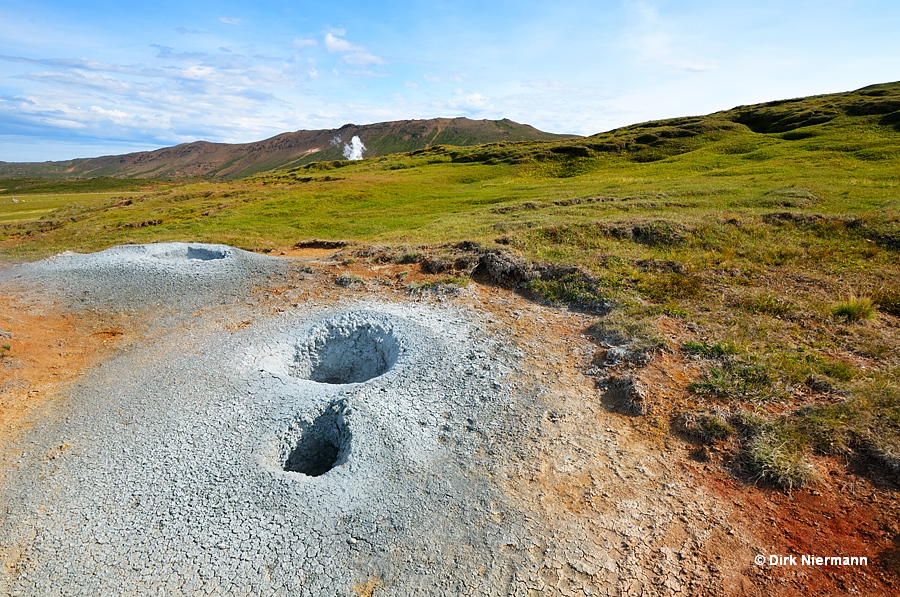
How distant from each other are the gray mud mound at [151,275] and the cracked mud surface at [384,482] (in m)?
3.29

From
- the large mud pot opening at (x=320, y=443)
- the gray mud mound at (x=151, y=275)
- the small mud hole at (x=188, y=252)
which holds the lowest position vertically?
the large mud pot opening at (x=320, y=443)

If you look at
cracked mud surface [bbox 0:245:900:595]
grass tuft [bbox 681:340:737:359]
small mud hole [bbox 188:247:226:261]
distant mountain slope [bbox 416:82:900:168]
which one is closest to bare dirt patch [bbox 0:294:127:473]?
cracked mud surface [bbox 0:245:900:595]

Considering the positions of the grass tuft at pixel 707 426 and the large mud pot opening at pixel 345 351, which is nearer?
the grass tuft at pixel 707 426

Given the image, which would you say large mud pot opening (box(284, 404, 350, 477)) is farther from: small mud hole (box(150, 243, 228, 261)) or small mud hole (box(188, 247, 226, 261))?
small mud hole (box(188, 247, 226, 261))

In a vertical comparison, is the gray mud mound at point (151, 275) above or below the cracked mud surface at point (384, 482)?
above

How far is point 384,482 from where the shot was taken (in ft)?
22.1

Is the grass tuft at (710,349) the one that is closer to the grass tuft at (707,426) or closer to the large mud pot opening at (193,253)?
the grass tuft at (707,426)

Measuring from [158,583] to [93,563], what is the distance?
111cm

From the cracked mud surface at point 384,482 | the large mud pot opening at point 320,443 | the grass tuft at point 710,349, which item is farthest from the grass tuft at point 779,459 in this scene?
the large mud pot opening at point 320,443

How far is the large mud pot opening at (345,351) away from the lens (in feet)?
37.4

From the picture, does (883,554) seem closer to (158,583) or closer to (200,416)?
(158,583)

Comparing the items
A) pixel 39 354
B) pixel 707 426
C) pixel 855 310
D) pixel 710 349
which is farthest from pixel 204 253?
pixel 855 310

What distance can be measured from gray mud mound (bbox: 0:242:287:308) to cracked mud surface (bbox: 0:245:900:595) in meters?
3.29

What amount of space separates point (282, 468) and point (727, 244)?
17735 millimetres
